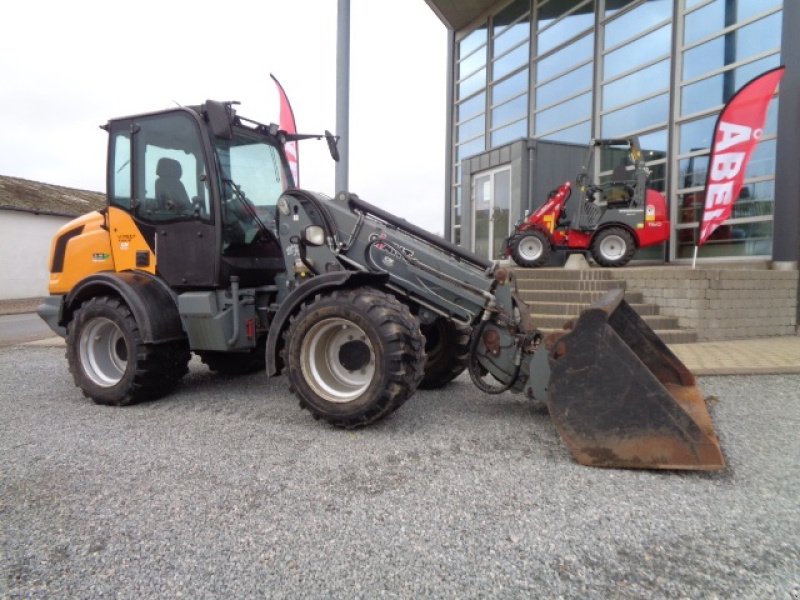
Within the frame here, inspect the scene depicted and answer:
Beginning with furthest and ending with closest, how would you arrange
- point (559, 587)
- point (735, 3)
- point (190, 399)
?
point (735, 3) → point (190, 399) → point (559, 587)

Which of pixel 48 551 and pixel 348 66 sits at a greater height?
pixel 348 66

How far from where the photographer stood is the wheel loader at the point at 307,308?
2857 mm

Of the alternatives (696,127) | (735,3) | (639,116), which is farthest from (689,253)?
(735,3)

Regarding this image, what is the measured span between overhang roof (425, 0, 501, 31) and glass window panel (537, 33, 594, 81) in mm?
3174

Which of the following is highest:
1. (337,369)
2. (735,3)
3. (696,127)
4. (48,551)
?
(735,3)

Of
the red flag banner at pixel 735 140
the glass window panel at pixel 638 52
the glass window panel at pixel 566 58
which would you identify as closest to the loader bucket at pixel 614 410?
the red flag banner at pixel 735 140

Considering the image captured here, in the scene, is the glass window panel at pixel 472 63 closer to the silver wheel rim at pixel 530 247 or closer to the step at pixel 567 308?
the silver wheel rim at pixel 530 247

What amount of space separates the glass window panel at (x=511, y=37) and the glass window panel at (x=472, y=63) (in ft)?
2.13

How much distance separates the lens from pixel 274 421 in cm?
380

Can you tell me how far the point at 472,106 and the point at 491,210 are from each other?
5980 millimetres

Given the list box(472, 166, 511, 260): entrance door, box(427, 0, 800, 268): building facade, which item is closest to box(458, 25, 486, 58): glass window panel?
box(427, 0, 800, 268): building facade

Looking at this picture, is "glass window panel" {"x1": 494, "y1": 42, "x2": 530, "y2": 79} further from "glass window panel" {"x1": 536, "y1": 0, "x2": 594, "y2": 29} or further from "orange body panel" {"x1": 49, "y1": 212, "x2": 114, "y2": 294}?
"orange body panel" {"x1": 49, "y1": 212, "x2": 114, "y2": 294}

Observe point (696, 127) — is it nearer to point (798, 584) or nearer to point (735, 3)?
point (735, 3)

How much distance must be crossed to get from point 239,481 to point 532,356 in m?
2.02
